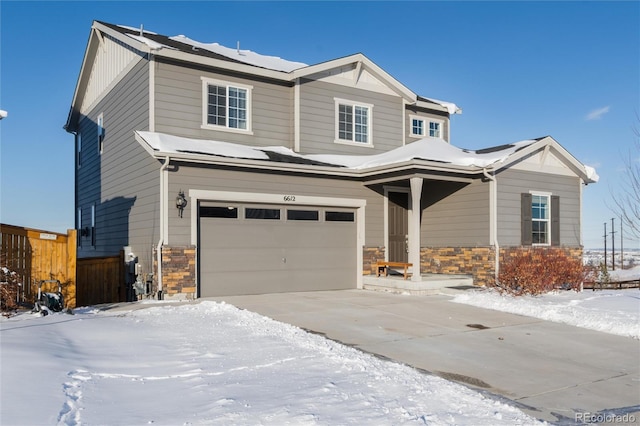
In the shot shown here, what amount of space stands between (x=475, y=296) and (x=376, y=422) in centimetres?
817

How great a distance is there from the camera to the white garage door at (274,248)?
11992mm

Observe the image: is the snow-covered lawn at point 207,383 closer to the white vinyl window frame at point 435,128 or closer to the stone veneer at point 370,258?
the stone veneer at point 370,258

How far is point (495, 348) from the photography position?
714 cm

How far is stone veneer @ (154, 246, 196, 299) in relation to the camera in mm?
11180

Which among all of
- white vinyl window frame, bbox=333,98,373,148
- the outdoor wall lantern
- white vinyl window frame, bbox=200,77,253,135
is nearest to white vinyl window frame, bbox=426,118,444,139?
white vinyl window frame, bbox=333,98,373,148

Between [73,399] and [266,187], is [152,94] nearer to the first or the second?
[266,187]

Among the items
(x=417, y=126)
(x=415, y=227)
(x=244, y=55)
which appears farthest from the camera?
(x=417, y=126)

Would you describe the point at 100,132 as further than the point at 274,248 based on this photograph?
Yes

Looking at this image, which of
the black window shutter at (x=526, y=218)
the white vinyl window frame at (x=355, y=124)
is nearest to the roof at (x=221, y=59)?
the white vinyl window frame at (x=355, y=124)

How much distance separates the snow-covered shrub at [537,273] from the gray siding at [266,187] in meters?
3.64

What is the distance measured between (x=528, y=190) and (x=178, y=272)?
9.95 meters

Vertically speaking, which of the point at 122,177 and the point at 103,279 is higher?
the point at 122,177

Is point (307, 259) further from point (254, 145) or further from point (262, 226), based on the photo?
point (254, 145)

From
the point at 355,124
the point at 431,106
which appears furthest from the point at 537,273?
the point at 431,106
